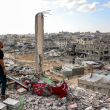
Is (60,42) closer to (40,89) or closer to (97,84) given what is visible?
(97,84)

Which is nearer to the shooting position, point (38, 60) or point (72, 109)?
point (72, 109)

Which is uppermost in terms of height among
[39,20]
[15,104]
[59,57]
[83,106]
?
[39,20]

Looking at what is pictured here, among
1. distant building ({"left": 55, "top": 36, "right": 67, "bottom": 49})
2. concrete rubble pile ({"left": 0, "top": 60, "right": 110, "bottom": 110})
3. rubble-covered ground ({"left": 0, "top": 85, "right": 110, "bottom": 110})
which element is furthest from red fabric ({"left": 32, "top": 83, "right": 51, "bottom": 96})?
distant building ({"left": 55, "top": 36, "right": 67, "bottom": 49})

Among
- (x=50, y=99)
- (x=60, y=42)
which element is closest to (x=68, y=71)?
(x=50, y=99)

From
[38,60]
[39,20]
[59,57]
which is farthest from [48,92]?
[59,57]

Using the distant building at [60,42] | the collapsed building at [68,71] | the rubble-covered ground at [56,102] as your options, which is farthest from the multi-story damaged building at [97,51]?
the rubble-covered ground at [56,102]

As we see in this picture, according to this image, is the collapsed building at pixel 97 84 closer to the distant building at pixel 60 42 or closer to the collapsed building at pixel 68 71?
the collapsed building at pixel 68 71

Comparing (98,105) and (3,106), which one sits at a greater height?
(3,106)

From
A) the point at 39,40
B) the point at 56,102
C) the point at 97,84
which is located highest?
the point at 39,40

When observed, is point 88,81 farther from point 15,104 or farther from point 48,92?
point 15,104

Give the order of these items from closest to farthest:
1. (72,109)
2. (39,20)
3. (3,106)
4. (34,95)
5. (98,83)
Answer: (3,106) → (72,109) → (34,95) → (39,20) → (98,83)

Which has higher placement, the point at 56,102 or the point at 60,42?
the point at 60,42

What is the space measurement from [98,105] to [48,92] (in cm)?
182

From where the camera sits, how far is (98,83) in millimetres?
10156
